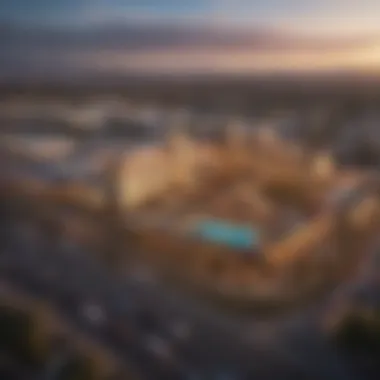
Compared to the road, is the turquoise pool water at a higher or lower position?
higher

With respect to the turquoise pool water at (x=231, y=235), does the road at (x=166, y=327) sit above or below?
below

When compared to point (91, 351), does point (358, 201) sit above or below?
above

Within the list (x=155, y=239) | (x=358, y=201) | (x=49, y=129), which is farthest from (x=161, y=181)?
(x=358, y=201)

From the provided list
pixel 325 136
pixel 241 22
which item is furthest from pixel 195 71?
pixel 325 136

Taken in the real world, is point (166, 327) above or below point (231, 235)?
below

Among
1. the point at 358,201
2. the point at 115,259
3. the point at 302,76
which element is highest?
the point at 302,76

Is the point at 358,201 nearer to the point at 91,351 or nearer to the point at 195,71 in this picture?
the point at 195,71

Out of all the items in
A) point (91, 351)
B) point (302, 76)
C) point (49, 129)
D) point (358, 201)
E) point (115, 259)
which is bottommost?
point (91, 351)

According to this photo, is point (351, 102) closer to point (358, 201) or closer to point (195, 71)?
point (358, 201)

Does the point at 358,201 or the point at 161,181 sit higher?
the point at 358,201
